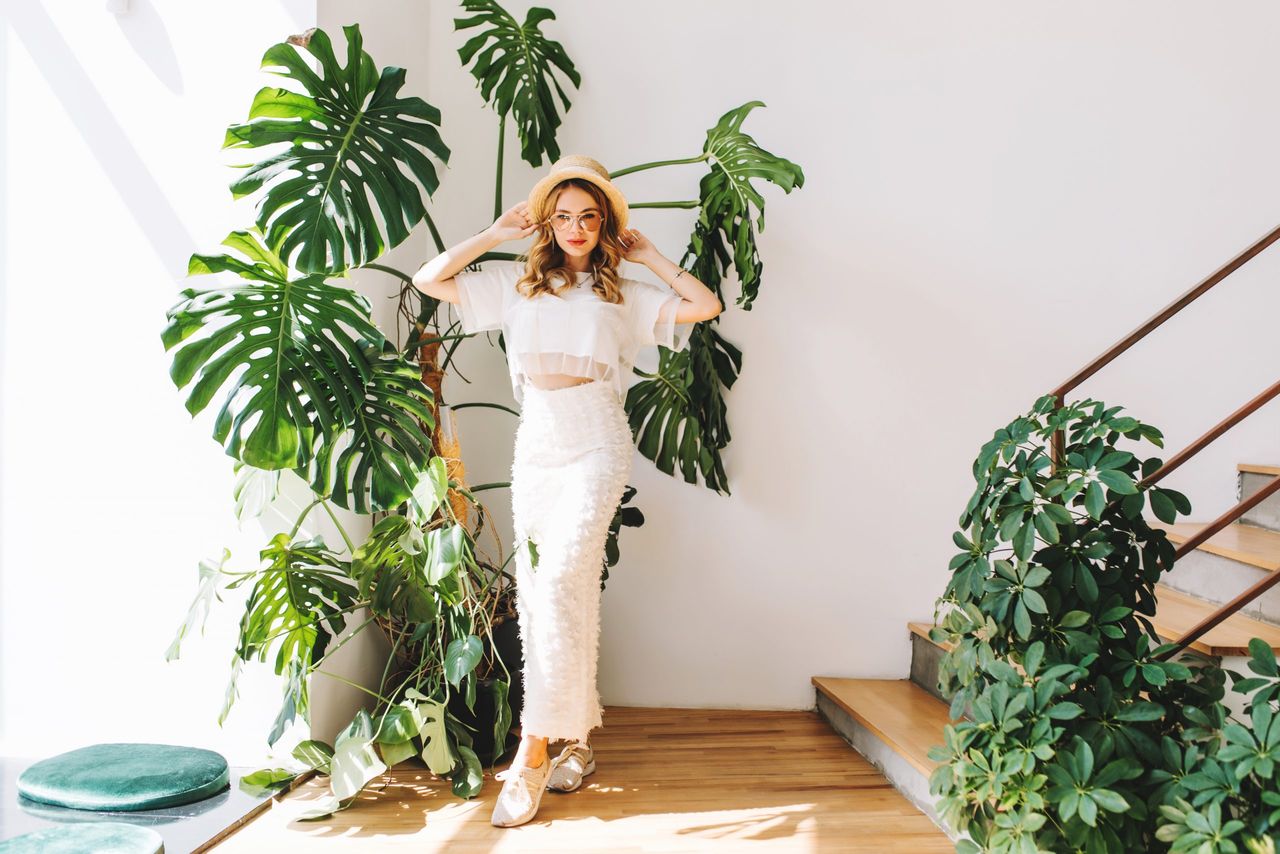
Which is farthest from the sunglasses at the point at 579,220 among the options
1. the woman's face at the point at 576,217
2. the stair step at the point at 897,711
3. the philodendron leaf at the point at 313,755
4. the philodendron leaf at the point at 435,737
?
the stair step at the point at 897,711

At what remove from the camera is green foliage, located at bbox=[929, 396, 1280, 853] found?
156cm

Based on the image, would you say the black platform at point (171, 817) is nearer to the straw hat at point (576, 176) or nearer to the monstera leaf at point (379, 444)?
the monstera leaf at point (379, 444)

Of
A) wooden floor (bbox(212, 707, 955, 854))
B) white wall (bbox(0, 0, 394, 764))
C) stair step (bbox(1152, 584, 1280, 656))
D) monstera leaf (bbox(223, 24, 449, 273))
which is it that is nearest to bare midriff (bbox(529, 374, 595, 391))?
monstera leaf (bbox(223, 24, 449, 273))

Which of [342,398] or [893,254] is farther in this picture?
[893,254]

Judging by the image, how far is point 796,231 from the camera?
11.0ft

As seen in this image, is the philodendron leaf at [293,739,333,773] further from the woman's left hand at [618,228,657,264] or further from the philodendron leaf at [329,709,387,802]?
the woman's left hand at [618,228,657,264]

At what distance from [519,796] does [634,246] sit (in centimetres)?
151

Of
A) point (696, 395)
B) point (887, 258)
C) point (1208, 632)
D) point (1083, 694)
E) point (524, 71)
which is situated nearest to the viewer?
point (1083, 694)

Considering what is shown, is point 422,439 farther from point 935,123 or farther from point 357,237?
point 935,123

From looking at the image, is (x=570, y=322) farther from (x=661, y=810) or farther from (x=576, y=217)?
(x=661, y=810)

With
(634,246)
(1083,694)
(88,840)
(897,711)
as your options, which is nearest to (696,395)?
(634,246)

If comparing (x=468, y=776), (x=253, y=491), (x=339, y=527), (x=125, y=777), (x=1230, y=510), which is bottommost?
(x=468, y=776)

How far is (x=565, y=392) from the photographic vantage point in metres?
2.49

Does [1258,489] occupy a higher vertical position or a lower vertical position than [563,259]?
lower
